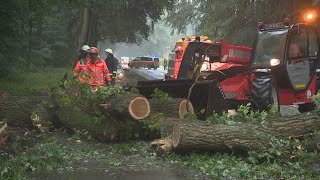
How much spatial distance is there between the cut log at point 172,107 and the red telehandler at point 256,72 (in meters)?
0.35

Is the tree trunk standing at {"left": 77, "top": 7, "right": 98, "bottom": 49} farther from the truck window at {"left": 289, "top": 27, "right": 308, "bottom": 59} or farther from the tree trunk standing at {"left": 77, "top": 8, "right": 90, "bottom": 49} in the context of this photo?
the truck window at {"left": 289, "top": 27, "right": 308, "bottom": 59}

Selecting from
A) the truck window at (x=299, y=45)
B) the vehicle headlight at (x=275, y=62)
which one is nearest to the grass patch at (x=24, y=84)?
the vehicle headlight at (x=275, y=62)

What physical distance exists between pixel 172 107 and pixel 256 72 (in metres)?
2.31

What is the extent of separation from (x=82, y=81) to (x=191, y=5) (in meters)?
29.4

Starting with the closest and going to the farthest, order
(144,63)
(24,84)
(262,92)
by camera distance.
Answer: (262,92) → (24,84) → (144,63)

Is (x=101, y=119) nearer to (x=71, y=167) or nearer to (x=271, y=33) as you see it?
(x=71, y=167)

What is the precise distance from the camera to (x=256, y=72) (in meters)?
10.2

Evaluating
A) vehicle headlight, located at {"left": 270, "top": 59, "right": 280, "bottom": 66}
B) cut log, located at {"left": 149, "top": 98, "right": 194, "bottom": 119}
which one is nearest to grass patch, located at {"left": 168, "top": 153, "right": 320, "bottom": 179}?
cut log, located at {"left": 149, "top": 98, "right": 194, "bottom": 119}

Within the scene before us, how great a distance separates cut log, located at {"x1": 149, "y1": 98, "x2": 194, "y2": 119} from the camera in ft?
30.0

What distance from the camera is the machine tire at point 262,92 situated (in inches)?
391

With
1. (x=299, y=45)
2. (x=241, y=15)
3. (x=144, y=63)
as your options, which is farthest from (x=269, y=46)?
(x=144, y=63)

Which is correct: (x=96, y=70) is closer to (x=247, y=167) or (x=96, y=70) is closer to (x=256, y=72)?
(x=256, y=72)

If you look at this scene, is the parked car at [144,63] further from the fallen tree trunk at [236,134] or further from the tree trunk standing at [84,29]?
the fallen tree trunk at [236,134]

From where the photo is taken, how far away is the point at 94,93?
9227mm
